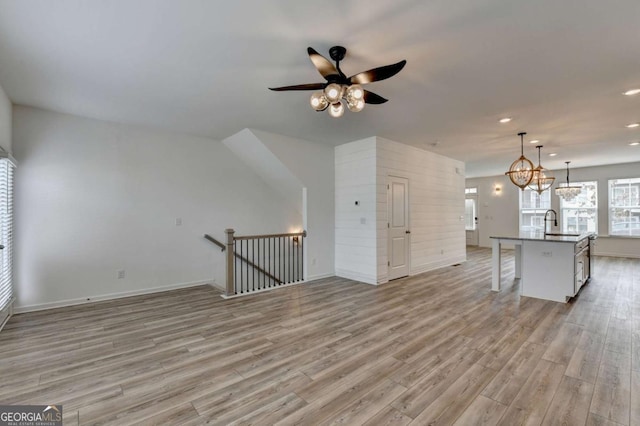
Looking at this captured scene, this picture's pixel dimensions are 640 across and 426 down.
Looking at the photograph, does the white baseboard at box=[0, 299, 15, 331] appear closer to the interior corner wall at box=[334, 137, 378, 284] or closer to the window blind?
the window blind

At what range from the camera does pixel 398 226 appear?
5.88 m

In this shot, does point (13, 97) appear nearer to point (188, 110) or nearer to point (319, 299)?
point (188, 110)

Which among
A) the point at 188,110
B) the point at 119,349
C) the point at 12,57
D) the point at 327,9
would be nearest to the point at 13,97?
the point at 12,57

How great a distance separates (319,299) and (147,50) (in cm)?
372

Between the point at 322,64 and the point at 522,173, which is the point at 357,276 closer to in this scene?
the point at 522,173

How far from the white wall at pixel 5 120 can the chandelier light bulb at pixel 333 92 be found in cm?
388

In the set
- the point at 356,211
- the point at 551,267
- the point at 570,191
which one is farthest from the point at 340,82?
the point at 570,191

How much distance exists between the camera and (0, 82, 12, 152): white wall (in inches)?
134

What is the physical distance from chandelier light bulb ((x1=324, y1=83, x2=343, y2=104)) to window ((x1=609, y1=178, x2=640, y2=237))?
1004 cm

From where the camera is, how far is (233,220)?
5848mm

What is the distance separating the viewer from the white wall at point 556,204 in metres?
8.05

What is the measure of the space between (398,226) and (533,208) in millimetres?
6814

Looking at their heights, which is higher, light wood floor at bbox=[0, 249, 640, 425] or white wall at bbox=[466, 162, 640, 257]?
white wall at bbox=[466, 162, 640, 257]

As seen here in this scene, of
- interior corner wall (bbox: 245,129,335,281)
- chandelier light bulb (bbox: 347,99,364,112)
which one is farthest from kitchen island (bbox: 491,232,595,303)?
chandelier light bulb (bbox: 347,99,364,112)
